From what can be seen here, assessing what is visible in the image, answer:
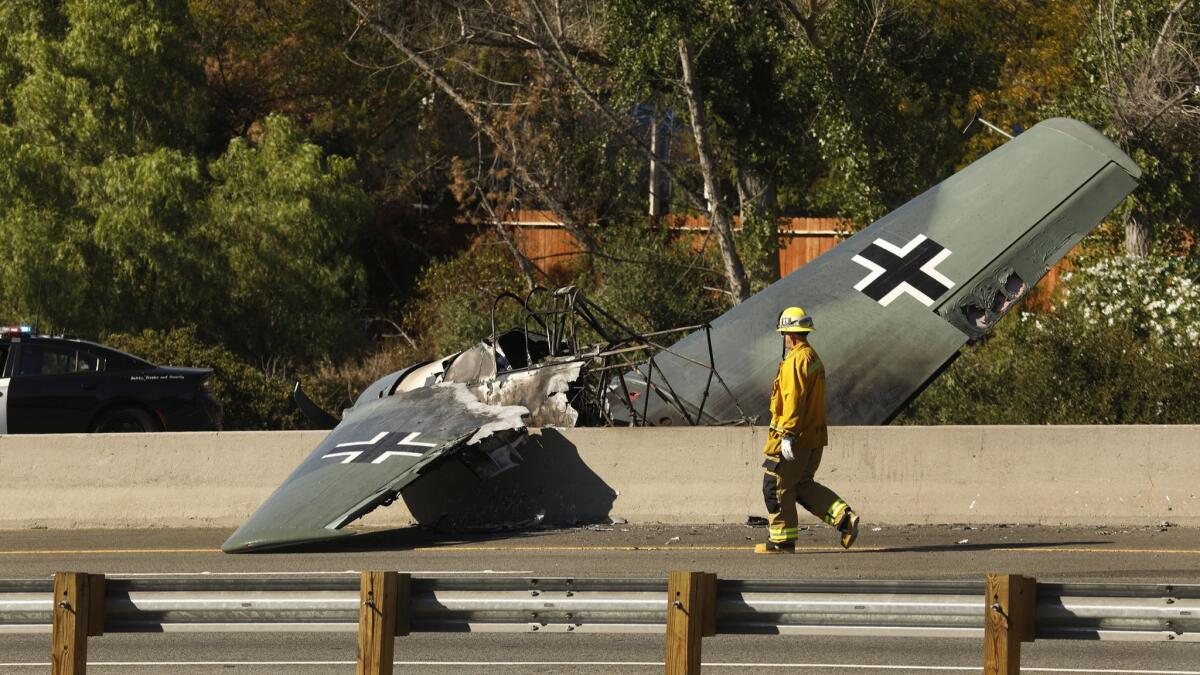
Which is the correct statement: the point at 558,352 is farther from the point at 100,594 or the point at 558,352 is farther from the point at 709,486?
the point at 100,594

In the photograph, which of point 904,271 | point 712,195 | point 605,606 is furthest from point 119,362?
point 605,606

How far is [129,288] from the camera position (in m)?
25.6

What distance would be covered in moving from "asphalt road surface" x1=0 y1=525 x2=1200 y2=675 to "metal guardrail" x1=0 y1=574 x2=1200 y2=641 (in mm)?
2181

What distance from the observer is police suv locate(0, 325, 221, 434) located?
1795cm

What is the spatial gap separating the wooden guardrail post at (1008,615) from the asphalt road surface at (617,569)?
8.25 ft

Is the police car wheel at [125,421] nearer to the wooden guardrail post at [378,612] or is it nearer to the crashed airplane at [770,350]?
the crashed airplane at [770,350]

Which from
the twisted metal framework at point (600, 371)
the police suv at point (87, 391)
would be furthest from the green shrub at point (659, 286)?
the twisted metal framework at point (600, 371)

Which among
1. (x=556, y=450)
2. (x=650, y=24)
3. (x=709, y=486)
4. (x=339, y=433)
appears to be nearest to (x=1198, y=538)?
(x=709, y=486)

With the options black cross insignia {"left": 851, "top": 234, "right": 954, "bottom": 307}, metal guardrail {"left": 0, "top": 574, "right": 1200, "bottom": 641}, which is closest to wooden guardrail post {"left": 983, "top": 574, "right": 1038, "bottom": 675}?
metal guardrail {"left": 0, "top": 574, "right": 1200, "bottom": 641}

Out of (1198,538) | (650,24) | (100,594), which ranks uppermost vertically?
(650,24)

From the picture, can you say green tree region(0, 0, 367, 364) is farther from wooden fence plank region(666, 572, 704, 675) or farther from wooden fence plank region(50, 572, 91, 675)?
wooden fence plank region(666, 572, 704, 675)

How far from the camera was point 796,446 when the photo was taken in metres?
10.9

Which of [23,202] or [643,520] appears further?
[23,202]

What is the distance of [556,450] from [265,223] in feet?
48.4
